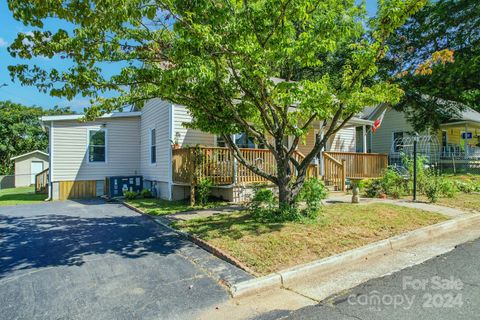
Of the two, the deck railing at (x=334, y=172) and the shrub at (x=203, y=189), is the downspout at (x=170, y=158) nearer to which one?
the shrub at (x=203, y=189)

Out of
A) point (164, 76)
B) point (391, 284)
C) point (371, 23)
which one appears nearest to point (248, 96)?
point (164, 76)

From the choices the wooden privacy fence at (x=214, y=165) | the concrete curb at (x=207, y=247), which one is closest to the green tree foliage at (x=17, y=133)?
the wooden privacy fence at (x=214, y=165)

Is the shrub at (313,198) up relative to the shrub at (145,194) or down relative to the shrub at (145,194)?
up

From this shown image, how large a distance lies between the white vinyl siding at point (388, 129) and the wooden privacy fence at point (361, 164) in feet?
35.5

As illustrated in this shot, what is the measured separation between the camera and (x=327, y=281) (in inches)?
177

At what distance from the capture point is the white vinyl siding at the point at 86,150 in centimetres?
1395

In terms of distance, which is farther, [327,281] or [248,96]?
[248,96]

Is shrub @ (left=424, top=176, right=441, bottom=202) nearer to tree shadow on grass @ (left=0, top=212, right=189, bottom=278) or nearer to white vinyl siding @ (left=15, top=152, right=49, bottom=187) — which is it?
tree shadow on grass @ (left=0, top=212, right=189, bottom=278)

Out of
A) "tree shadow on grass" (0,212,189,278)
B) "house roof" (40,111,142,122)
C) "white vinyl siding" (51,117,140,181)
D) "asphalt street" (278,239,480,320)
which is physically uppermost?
"house roof" (40,111,142,122)

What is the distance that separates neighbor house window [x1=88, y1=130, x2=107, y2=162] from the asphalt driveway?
6.93 meters

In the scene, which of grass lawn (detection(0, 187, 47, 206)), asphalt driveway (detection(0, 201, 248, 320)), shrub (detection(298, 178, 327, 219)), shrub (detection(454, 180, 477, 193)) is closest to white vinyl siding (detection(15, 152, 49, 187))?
grass lawn (detection(0, 187, 47, 206))

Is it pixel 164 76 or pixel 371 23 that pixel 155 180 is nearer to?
pixel 164 76

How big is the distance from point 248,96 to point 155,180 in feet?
25.4

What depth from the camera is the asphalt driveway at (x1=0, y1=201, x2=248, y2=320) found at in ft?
12.2
